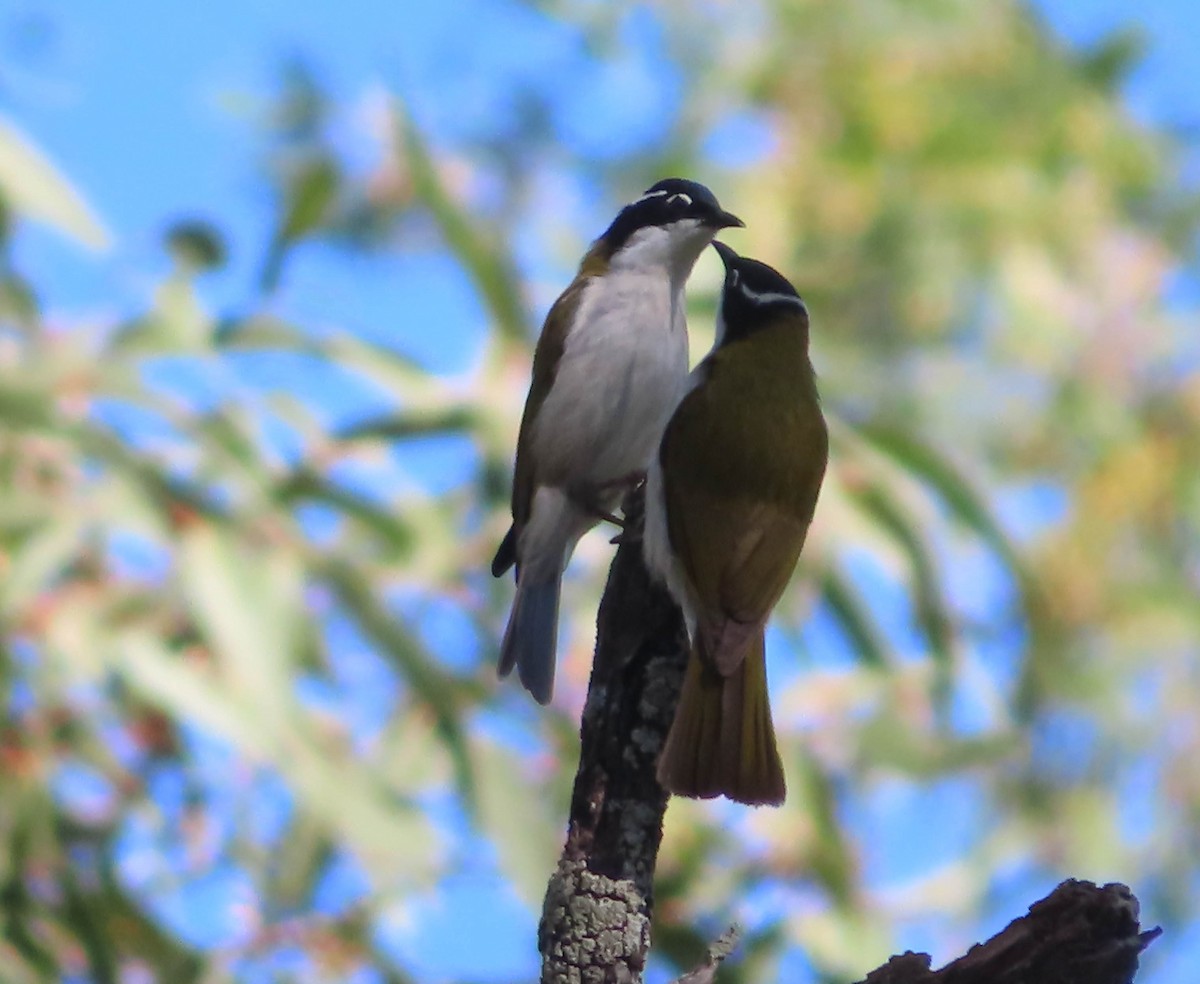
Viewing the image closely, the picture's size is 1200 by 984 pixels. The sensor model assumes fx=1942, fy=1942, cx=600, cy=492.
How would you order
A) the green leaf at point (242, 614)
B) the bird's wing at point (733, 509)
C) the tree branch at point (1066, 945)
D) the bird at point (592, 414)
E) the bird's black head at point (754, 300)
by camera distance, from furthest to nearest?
the green leaf at point (242, 614) < the bird at point (592, 414) < the bird's black head at point (754, 300) < the bird's wing at point (733, 509) < the tree branch at point (1066, 945)

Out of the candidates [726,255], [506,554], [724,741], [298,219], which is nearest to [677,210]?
[726,255]

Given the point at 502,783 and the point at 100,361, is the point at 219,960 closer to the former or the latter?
→ the point at 502,783

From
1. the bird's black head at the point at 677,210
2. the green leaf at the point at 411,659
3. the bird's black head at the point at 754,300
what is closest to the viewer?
the bird's black head at the point at 754,300

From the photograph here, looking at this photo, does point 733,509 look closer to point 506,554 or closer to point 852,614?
point 506,554

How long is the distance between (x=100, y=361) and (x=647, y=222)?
162 cm

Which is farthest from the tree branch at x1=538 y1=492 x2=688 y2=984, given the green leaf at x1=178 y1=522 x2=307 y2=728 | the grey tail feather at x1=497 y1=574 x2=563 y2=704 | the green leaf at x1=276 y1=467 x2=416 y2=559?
the green leaf at x1=276 y1=467 x2=416 y2=559

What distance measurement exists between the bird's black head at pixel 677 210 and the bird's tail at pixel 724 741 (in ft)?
4.79

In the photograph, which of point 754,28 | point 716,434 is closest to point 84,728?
point 716,434

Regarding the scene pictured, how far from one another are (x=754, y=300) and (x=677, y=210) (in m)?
0.49

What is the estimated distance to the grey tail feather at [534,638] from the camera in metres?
3.28

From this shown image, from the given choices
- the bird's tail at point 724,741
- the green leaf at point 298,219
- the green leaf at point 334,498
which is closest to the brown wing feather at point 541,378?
the green leaf at point 298,219

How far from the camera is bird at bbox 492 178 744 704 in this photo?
3438 millimetres

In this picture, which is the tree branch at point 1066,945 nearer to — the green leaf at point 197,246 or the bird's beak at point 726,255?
the bird's beak at point 726,255

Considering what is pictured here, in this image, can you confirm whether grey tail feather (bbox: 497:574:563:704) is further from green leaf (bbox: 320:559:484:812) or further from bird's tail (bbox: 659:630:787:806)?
green leaf (bbox: 320:559:484:812)
